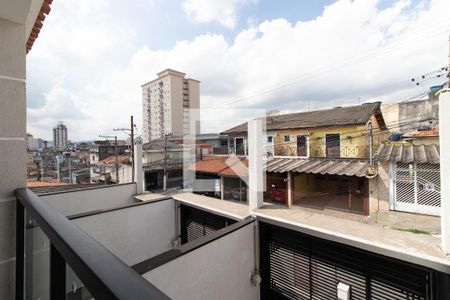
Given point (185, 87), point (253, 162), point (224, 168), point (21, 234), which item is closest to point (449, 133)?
point (253, 162)

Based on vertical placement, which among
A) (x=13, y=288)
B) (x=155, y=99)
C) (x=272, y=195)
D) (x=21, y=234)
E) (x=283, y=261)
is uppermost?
(x=155, y=99)

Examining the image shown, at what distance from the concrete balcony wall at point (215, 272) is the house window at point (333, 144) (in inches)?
363

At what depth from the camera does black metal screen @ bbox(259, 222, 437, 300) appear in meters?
2.43

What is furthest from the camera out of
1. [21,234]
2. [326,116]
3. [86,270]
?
[326,116]

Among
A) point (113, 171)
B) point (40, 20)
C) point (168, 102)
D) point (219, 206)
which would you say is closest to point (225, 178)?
point (219, 206)

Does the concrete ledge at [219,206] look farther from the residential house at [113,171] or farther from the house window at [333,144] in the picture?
the residential house at [113,171]

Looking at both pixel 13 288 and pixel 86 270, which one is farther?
pixel 13 288

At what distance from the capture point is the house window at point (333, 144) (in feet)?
35.8

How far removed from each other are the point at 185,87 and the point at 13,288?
48.6m

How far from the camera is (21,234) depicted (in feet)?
3.93

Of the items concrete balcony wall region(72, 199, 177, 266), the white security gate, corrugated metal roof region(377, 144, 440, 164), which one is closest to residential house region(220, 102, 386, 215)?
corrugated metal roof region(377, 144, 440, 164)

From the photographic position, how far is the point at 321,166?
32.8 feet

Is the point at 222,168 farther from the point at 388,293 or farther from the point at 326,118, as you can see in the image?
the point at 388,293

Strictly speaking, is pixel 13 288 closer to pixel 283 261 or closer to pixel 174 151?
pixel 283 261
